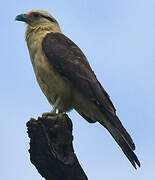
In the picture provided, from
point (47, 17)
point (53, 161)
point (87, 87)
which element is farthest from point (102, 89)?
point (53, 161)

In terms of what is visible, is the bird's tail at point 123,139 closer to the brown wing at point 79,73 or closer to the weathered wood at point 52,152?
the brown wing at point 79,73

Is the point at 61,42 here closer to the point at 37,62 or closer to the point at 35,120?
the point at 37,62

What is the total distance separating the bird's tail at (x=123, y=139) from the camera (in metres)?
6.83

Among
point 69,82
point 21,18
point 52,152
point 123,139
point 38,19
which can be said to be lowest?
point 52,152

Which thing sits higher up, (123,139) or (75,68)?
(75,68)

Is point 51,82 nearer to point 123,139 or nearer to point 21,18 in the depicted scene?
point 123,139

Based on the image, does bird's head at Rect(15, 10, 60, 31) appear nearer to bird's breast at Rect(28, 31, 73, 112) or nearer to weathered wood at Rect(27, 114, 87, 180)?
bird's breast at Rect(28, 31, 73, 112)

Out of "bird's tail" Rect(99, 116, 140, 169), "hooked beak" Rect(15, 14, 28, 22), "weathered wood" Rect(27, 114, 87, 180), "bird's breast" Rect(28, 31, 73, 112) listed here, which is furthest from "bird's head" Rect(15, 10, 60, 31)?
"weathered wood" Rect(27, 114, 87, 180)

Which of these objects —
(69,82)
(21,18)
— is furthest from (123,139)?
(21,18)

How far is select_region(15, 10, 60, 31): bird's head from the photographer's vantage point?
29.5 feet

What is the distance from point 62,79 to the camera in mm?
7895

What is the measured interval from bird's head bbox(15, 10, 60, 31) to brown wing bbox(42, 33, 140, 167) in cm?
62

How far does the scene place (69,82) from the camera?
7906 millimetres

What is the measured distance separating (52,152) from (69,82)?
2.55 metres
